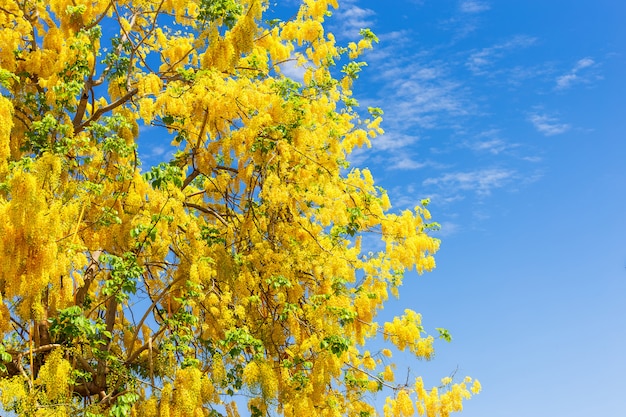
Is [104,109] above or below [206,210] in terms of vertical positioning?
above

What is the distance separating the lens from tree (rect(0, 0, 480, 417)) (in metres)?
5.51

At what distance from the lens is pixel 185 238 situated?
6.61m

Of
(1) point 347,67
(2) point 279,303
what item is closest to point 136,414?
(2) point 279,303

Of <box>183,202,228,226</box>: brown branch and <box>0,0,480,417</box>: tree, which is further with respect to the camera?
<box>183,202,228,226</box>: brown branch

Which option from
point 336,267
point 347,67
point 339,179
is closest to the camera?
point 336,267

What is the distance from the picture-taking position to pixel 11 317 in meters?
5.96

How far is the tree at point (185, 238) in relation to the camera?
18.1 ft

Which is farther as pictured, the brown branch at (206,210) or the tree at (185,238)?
the brown branch at (206,210)

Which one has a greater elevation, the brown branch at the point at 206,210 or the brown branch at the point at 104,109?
the brown branch at the point at 104,109

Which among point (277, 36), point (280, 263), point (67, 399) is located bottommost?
point (67, 399)

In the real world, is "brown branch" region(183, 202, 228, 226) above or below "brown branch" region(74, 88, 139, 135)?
below

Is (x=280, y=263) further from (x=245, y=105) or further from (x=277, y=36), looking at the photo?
(x=277, y=36)

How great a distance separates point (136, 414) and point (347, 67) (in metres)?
4.32

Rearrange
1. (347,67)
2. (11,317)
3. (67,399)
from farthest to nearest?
(347,67) < (11,317) < (67,399)
